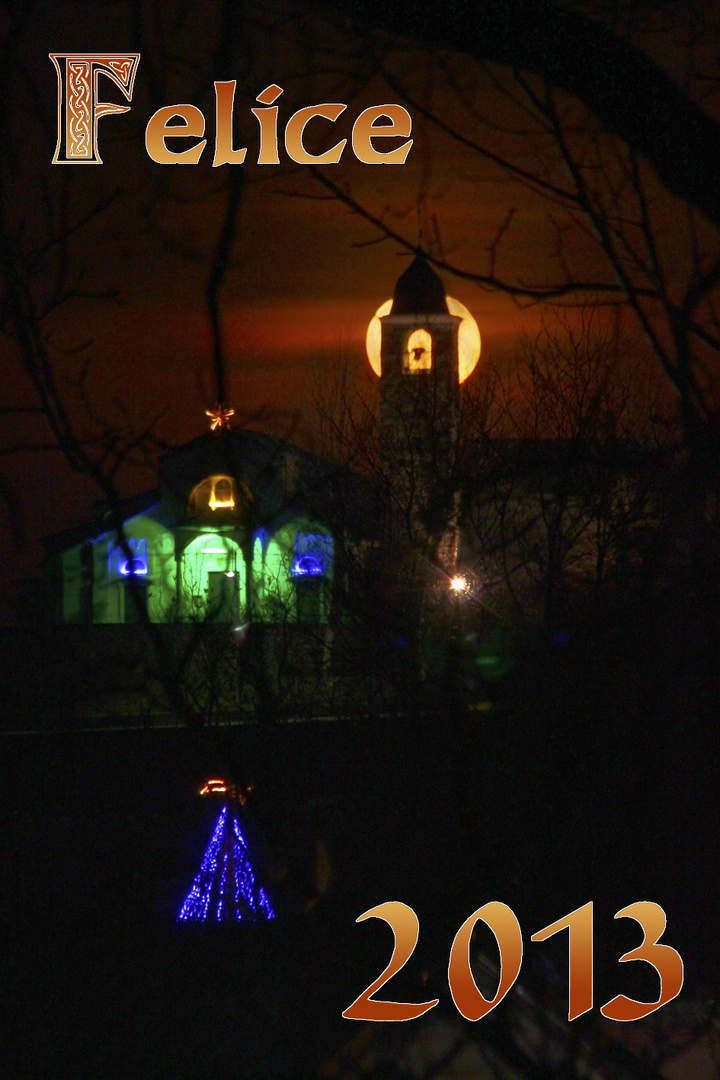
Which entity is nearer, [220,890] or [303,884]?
[303,884]

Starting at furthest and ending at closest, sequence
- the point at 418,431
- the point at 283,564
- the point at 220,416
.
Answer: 1. the point at 418,431
2. the point at 283,564
3. the point at 220,416

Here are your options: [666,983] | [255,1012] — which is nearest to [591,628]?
[666,983]

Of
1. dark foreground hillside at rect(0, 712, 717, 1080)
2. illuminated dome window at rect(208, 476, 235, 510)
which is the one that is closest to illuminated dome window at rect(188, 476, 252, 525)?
illuminated dome window at rect(208, 476, 235, 510)

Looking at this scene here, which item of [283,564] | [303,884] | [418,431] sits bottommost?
[303,884]

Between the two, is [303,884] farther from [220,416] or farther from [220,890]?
[220,890]

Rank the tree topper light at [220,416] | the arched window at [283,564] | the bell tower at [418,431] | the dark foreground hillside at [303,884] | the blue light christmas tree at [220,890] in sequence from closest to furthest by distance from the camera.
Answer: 1. the tree topper light at [220,416]
2. the dark foreground hillside at [303,884]
3. the arched window at [283,564]
4. the blue light christmas tree at [220,890]
5. the bell tower at [418,431]

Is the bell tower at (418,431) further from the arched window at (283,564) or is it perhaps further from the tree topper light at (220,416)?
the tree topper light at (220,416)

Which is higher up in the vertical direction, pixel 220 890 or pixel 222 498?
pixel 222 498

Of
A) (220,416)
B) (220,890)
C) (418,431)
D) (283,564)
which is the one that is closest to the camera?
(220,416)

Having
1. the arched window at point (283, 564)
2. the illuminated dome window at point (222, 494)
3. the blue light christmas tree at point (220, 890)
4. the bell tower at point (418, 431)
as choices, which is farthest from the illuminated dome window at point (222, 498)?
the bell tower at point (418, 431)

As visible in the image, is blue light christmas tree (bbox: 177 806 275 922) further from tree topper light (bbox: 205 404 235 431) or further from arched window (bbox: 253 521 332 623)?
tree topper light (bbox: 205 404 235 431)

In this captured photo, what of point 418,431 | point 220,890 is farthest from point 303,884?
point 418,431

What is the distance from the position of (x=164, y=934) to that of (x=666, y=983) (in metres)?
6.13

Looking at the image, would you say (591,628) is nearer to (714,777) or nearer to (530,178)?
(714,777)
